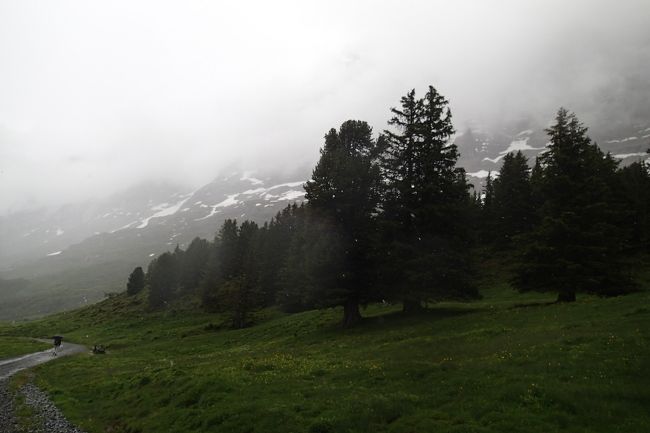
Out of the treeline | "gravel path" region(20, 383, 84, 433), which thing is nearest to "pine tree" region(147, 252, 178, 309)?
the treeline

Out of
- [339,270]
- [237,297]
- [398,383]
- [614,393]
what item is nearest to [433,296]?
[339,270]

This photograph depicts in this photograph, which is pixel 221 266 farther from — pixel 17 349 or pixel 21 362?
pixel 21 362

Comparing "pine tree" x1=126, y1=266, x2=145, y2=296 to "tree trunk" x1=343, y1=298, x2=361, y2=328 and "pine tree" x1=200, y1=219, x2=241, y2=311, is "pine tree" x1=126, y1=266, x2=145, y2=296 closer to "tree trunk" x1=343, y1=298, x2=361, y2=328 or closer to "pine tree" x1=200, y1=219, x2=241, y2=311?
"pine tree" x1=200, y1=219, x2=241, y2=311

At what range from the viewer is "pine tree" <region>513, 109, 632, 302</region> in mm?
33781

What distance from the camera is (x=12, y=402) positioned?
29.0m

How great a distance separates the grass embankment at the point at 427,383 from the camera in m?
13.6

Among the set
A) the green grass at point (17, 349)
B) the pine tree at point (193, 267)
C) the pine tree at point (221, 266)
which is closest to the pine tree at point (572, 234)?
the pine tree at point (221, 266)

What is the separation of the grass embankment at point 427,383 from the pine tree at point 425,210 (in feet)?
10.8

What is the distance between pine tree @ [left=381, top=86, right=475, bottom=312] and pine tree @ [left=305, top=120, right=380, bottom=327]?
198 centimetres

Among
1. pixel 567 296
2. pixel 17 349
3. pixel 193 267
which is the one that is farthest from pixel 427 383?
pixel 193 267

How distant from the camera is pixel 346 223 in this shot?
131 feet

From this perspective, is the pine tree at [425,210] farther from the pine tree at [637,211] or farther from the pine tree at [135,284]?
the pine tree at [135,284]

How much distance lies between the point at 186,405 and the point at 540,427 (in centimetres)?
1705

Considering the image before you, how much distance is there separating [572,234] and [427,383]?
79.3ft
